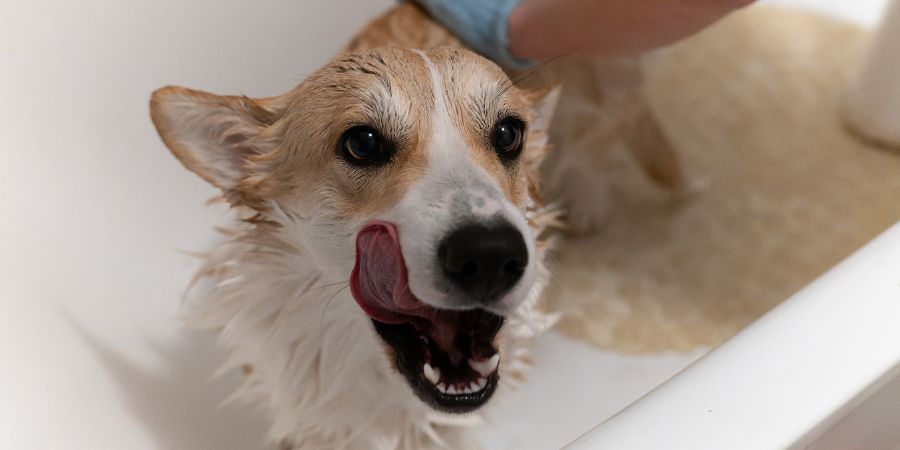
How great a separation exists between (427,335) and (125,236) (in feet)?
2.81

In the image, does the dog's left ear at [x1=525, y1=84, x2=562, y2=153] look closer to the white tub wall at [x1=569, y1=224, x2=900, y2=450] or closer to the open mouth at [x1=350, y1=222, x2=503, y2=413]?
the open mouth at [x1=350, y1=222, x2=503, y2=413]

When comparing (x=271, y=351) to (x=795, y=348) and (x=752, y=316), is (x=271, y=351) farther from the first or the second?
(x=752, y=316)

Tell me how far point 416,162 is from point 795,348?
1.63 ft

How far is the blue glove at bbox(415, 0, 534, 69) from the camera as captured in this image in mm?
1486

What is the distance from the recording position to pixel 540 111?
4.05 feet

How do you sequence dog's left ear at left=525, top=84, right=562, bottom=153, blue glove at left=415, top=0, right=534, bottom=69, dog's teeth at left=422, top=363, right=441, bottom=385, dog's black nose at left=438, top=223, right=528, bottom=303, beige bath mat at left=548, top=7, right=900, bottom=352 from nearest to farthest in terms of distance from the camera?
dog's black nose at left=438, top=223, right=528, bottom=303 < dog's teeth at left=422, top=363, right=441, bottom=385 < dog's left ear at left=525, top=84, right=562, bottom=153 < blue glove at left=415, top=0, right=534, bottom=69 < beige bath mat at left=548, top=7, right=900, bottom=352

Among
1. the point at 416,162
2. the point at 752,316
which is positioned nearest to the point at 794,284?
the point at 752,316

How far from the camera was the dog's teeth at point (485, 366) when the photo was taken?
989 mm

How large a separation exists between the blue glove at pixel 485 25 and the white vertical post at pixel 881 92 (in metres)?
0.96

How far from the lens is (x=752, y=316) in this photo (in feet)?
5.75

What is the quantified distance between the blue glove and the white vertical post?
3.15 ft

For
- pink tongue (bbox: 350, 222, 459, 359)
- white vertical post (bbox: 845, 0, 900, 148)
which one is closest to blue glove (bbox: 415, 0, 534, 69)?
pink tongue (bbox: 350, 222, 459, 359)

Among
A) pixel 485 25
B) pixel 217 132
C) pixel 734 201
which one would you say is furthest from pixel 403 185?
pixel 734 201

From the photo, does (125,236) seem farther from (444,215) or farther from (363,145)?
(444,215)
